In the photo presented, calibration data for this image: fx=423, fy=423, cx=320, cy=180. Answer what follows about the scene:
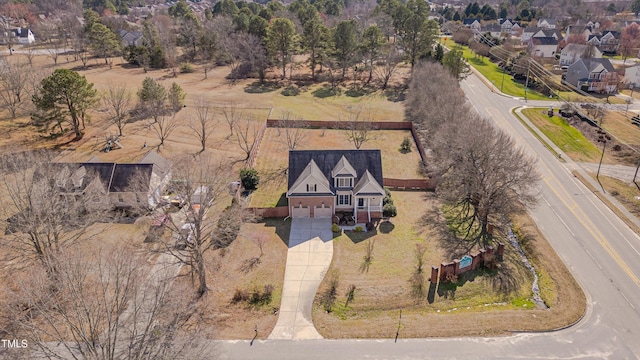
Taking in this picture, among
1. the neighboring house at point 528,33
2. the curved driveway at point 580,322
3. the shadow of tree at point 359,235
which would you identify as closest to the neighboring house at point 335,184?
the shadow of tree at point 359,235

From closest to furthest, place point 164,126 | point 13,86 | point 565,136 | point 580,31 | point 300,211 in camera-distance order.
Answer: point 300,211 < point 565,136 < point 164,126 < point 13,86 < point 580,31

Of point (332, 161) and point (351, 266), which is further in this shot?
point (332, 161)

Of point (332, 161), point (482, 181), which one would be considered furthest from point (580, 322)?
point (332, 161)

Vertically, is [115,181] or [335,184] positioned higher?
[115,181]

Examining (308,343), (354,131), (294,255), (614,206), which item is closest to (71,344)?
A: (308,343)

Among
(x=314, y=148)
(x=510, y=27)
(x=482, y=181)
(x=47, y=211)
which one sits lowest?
(x=314, y=148)

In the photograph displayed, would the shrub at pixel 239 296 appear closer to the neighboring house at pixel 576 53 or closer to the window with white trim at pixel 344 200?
the window with white trim at pixel 344 200

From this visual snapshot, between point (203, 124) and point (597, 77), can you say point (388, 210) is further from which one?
point (597, 77)
